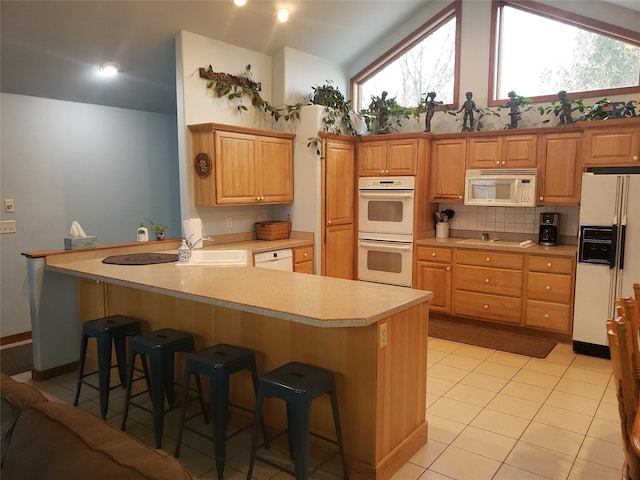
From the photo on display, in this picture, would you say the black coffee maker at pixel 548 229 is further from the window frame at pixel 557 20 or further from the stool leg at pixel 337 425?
the stool leg at pixel 337 425

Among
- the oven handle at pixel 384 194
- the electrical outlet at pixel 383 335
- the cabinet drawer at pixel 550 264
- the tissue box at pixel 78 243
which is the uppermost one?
the oven handle at pixel 384 194

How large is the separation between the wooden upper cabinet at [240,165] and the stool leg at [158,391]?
1.98m

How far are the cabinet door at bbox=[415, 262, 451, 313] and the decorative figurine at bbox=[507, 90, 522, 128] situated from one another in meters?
1.63

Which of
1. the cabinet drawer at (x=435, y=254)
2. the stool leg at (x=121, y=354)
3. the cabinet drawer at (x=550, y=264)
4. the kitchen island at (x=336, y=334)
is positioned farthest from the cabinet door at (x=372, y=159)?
the stool leg at (x=121, y=354)

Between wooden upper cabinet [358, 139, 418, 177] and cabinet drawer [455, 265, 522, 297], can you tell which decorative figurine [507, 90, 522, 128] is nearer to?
wooden upper cabinet [358, 139, 418, 177]

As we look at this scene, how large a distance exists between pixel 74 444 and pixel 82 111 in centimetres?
473

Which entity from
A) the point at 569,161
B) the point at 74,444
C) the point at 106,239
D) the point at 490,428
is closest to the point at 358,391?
the point at 490,428

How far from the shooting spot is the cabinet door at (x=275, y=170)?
16.1 feet

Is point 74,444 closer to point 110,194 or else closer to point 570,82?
point 110,194

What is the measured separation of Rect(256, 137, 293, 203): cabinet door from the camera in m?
4.92

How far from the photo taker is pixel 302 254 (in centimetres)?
514

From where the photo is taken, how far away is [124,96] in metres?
4.98

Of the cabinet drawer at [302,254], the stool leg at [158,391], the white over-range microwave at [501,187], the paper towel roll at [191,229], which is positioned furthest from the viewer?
the cabinet drawer at [302,254]

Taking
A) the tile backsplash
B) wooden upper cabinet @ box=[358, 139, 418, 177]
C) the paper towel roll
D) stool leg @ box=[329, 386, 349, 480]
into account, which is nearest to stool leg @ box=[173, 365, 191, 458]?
stool leg @ box=[329, 386, 349, 480]
